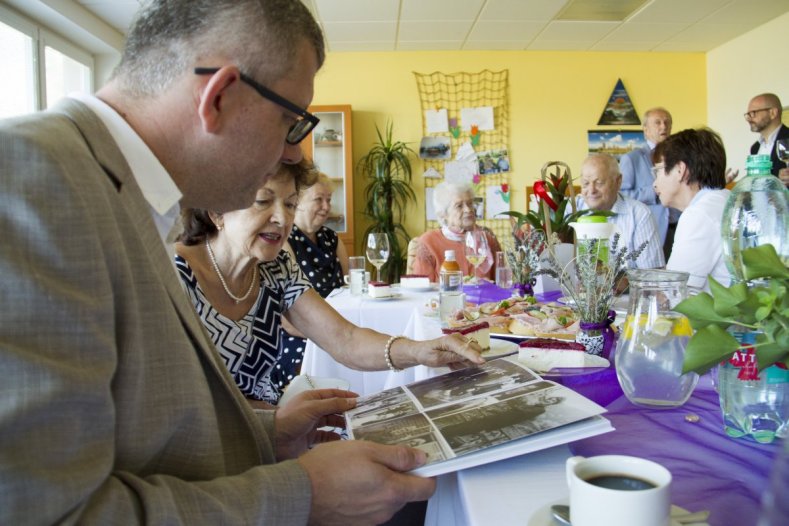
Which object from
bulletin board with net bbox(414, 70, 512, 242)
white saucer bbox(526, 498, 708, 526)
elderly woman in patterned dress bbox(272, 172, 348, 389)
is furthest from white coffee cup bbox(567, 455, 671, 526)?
bulletin board with net bbox(414, 70, 512, 242)

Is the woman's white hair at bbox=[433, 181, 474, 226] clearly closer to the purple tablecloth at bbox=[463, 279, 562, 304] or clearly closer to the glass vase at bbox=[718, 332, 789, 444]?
the purple tablecloth at bbox=[463, 279, 562, 304]

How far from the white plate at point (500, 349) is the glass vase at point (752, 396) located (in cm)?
52

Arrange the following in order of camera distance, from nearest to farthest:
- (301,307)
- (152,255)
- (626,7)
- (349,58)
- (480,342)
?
(152,255), (480,342), (301,307), (626,7), (349,58)

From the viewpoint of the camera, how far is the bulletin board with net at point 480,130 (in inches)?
239

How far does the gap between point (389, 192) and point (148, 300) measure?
5.37 m

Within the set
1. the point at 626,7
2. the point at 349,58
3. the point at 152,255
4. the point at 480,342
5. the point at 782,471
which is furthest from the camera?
the point at 349,58

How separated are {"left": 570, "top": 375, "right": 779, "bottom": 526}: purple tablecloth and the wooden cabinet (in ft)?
16.7

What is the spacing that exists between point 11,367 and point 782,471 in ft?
1.69

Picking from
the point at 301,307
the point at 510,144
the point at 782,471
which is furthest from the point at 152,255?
the point at 510,144

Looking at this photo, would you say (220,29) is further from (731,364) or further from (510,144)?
(510,144)

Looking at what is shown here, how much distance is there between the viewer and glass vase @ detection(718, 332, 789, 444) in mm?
708

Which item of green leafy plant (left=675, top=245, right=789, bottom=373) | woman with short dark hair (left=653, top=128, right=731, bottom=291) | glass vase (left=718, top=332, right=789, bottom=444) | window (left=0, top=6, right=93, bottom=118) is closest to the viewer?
green leafy plant (left=675, top=245, right=789, bottom=373)

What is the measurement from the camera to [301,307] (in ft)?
5.21

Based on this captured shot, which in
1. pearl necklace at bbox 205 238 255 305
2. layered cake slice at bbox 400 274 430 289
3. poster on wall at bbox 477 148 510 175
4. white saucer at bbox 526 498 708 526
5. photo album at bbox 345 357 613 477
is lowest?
white saucer at bbox 526 498 708 526
